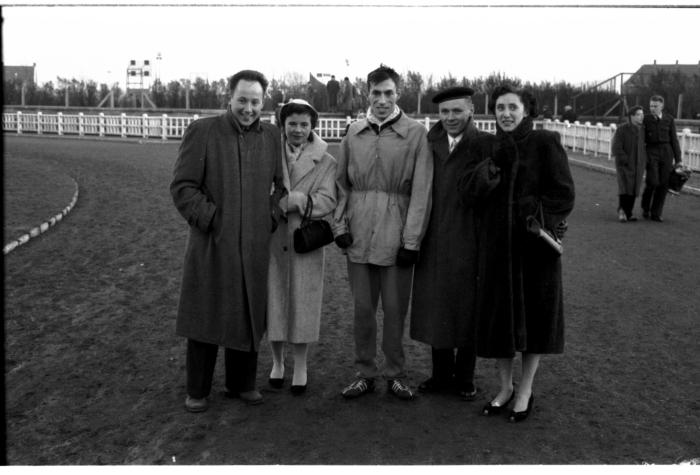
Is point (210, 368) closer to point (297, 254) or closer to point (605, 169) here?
point (297, 254)

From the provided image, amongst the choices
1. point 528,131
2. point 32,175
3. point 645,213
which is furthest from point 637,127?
point 32,175

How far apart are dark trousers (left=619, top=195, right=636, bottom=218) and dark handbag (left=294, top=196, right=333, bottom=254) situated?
9.20 m

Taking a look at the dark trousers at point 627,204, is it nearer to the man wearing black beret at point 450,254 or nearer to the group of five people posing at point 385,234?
the group of five people posing at point 385,234

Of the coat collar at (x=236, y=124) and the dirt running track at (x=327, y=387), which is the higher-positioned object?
the coat collar at (x=236, y=124)

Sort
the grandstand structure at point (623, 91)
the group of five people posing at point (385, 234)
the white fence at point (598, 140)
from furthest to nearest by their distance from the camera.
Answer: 1. the grandstand structure at point (623, 91)
2. the white fence at point (598, 140)
3. the group of five people posing at point (385, 234)

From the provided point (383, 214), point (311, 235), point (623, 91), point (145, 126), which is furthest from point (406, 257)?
point (145, 126)

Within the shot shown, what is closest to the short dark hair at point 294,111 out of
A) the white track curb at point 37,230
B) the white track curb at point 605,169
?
the white track curb at point 37,230

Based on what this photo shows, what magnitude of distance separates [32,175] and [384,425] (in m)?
16.4

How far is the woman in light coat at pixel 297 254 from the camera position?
18.2 feet

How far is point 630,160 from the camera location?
13789mm

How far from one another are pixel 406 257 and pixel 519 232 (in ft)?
2.51

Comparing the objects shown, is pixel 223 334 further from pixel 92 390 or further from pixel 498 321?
pixel 498 321

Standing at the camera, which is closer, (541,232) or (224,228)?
(541,232)

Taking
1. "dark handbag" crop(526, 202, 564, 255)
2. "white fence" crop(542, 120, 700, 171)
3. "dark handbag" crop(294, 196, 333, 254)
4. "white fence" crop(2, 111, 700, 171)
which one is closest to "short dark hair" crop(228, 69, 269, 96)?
"dark handbag" crop(294, 196, 333, 254)
